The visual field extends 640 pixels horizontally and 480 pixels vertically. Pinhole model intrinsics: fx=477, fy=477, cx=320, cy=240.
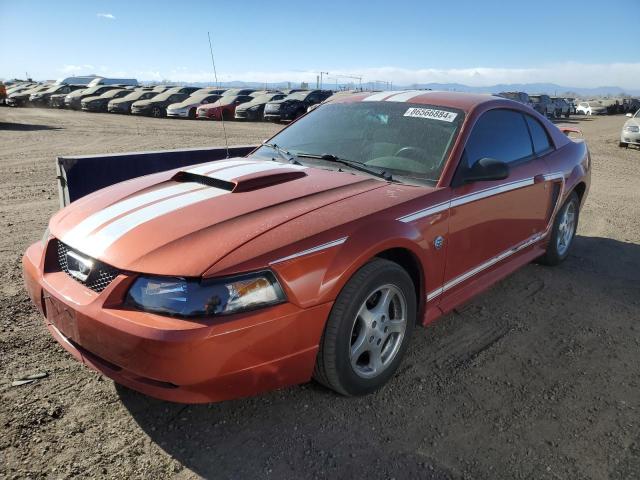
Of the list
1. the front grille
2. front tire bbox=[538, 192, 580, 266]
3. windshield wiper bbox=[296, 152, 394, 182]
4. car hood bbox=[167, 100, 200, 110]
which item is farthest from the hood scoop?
car hood bbox=[167, 100, 200, 110]

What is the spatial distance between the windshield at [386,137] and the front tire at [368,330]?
28.9 inches

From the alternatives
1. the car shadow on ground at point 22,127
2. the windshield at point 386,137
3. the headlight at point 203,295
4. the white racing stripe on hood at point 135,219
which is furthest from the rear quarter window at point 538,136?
the car shadow on ground at point 22,127

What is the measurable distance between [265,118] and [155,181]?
2159 centimetres

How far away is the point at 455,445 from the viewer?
2238 millimetres

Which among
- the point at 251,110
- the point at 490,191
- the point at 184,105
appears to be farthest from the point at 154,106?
the point at 490,191

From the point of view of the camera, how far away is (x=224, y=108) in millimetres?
24281

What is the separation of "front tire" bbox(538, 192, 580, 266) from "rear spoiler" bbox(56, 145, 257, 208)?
290 centimetres

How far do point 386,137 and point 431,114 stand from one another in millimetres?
353

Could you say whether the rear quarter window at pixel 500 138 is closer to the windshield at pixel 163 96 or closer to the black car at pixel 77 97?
the windshield at pixel 163 96

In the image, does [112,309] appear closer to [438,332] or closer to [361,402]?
[361,402]

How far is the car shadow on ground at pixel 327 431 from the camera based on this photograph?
6.85 feet

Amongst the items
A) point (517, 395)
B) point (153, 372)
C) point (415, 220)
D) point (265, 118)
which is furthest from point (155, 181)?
point (265, 118)

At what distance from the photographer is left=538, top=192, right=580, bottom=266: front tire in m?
4.36

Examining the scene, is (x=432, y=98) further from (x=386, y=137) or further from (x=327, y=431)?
(x=327, y=431)
